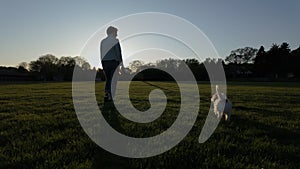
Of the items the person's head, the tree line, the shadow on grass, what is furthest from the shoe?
the tree line

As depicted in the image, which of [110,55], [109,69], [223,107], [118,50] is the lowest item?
[223,107]

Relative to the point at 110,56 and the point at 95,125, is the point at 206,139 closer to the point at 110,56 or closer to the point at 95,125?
the point at 95,125

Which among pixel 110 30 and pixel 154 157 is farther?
pixel 110 30

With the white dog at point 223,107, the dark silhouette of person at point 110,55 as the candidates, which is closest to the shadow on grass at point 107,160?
the white dog at point 223,107

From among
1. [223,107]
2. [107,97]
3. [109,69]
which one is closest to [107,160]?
[223,107]

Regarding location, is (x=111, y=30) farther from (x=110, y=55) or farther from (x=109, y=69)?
(x=109, y=69)

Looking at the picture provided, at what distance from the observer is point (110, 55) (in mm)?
8516

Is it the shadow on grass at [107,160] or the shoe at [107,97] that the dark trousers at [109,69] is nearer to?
the shoe at [107,97]

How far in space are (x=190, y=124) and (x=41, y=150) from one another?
2883 mm

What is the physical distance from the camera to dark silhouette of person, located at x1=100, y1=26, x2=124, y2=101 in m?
8.50

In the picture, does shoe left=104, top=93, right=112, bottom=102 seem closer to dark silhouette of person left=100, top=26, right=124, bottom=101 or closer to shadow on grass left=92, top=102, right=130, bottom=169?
dark silhouette of person left=100, top=26, right=124, bottom=101

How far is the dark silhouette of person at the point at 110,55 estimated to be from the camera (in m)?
8.50

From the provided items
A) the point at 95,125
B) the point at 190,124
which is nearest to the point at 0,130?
the point at 95,125

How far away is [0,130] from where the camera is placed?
4547mm
